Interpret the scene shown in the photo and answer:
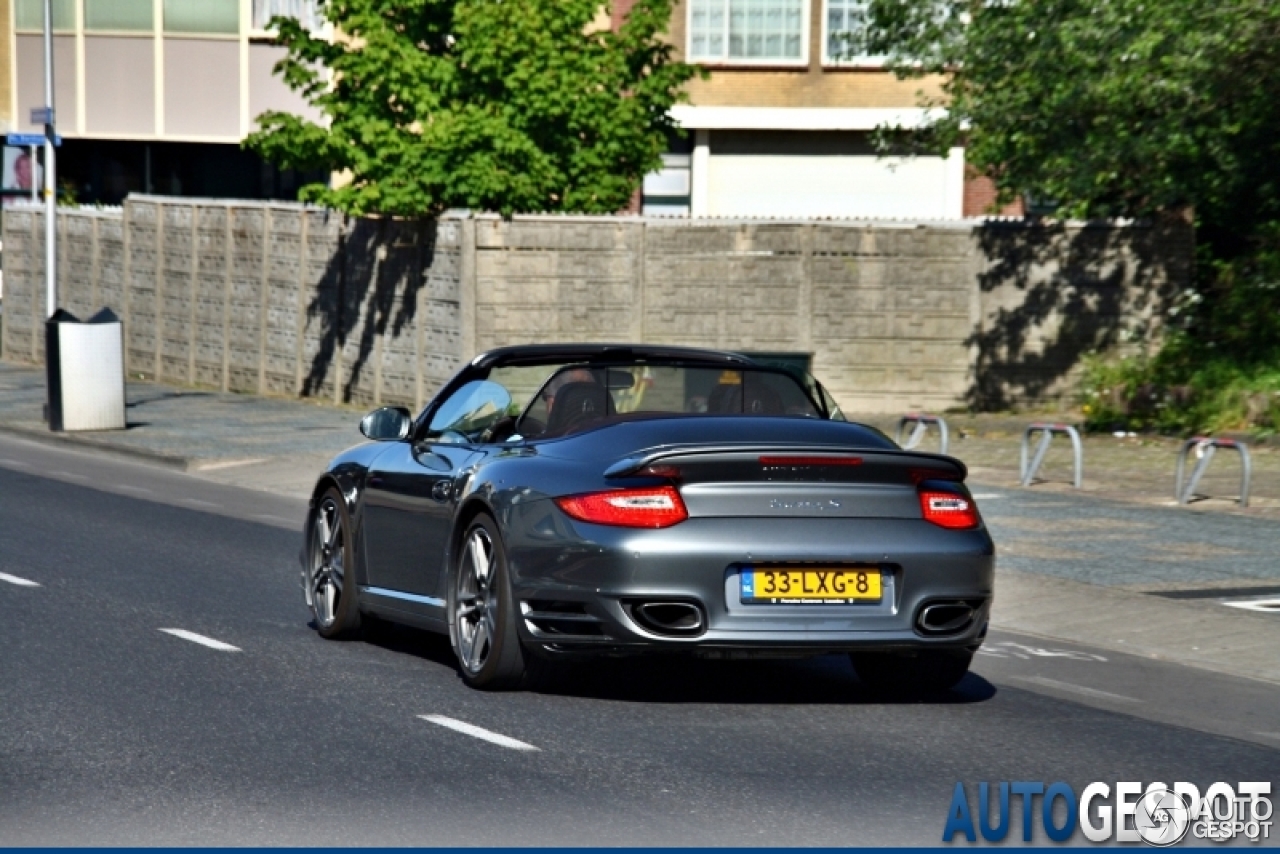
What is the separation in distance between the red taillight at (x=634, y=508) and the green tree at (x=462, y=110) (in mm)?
17611

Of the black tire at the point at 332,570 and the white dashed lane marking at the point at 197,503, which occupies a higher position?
the black tire at the point at 332,570

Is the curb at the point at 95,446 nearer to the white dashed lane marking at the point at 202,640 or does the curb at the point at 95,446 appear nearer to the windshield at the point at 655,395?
the white dashed lane marking at the point at 202,640

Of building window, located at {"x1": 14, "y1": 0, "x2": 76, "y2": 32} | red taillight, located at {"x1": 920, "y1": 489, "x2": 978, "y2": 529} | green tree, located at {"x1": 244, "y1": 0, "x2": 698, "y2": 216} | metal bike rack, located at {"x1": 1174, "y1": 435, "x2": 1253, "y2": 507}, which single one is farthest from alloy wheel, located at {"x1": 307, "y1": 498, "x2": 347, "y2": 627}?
building window, located at {"x1": 14, "y1": 0, "x2": 76, "y2": 32}

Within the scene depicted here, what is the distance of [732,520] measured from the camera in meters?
8.56

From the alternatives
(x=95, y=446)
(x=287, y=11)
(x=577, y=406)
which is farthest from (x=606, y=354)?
(x=287, y=11)

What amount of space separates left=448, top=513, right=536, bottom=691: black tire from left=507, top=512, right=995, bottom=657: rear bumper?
0.16 m

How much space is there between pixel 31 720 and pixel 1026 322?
19.3 metres

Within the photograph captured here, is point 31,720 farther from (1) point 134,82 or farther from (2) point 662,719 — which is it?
(1) point 134,82

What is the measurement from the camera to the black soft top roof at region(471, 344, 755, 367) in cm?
1005

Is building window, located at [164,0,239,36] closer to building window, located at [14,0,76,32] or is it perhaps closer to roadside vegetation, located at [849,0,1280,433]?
building window, located at [14,0,76,32]

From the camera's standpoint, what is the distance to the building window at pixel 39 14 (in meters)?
41.0

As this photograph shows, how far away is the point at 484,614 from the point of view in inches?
364

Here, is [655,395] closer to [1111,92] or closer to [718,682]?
[718,682]

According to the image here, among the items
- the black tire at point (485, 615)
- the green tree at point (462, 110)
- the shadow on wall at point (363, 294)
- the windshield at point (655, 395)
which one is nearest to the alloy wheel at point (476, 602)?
the black tire at point (485, 615)
